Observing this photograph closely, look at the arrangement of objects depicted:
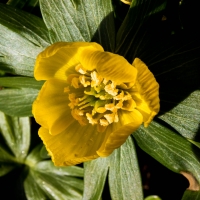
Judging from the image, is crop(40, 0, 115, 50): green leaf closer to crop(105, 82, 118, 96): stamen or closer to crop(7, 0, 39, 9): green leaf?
crop(105, 82, 118, 96): stamen

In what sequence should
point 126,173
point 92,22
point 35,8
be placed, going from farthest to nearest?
point 35,8, point 126,173, point 92,22

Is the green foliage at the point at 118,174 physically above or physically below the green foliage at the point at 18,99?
below

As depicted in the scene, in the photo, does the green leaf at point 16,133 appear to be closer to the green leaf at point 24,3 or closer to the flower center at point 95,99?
the green leaf at point 24,3

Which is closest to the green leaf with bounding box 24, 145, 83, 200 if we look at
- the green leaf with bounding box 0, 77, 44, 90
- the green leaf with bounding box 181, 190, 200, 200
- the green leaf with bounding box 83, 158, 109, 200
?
the green leaf with bounding box 83, 158, 109, 200

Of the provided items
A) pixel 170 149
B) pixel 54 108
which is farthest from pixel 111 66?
pixel 170 149

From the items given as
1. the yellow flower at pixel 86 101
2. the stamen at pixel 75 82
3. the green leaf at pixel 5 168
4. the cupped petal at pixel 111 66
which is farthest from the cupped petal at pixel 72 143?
the green leaf at pixel 5 168

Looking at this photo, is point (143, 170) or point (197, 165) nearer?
point (197, 165)

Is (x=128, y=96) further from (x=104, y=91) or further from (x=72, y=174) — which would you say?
(x=72, y=174)

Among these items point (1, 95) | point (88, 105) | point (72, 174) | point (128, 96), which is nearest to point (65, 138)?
point (88, 105)
